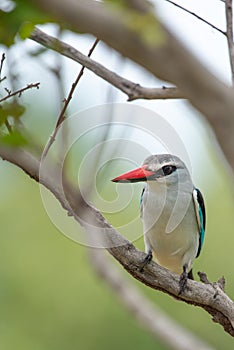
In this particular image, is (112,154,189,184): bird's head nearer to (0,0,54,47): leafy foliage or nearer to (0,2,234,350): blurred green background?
(0,0,54,47): leafy foliage

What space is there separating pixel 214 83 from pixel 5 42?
681 mm

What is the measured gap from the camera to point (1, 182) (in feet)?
36.7

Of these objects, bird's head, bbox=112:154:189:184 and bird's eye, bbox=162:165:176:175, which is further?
bird's eye, bbox=162:165:176:175

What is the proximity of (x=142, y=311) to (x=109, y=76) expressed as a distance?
0.62m

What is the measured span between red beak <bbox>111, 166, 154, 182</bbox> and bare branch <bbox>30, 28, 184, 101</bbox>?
591 mm

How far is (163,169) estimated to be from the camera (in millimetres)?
3357

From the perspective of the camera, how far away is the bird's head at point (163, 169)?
10.5 feet

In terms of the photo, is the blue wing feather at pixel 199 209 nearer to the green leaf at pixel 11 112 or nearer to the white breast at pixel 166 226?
the white breast at pixel 166 226

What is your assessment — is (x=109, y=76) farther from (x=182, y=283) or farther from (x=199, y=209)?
(x=199, y=209)

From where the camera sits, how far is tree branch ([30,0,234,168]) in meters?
0.82

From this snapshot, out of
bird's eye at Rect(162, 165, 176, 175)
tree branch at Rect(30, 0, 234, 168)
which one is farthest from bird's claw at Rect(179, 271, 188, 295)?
tree branch at Rect(30, 0, 234, 168)

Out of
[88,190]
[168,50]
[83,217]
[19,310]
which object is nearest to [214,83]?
[168,50]

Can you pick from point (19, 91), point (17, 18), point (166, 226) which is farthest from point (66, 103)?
point (166, 226)

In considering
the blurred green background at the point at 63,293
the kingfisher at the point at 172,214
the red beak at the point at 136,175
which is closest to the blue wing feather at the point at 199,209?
the kingfisher at the point at 172,214
